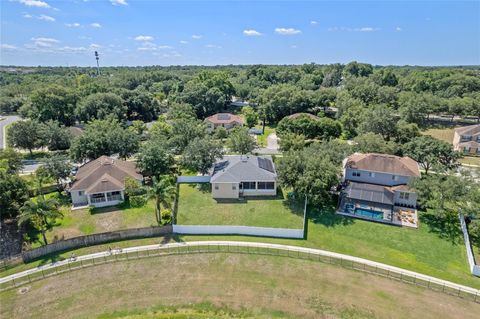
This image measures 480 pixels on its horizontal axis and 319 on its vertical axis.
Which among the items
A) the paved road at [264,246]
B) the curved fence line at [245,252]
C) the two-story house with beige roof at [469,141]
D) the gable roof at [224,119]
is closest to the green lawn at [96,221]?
the paved road at [264,246]

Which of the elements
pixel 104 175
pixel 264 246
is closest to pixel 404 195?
pixel 264 246

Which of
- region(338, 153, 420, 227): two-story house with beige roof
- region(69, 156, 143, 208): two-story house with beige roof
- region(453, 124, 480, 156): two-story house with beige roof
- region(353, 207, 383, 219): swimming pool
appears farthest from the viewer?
region(453, 124, 480, 156): two-story house with beige roof

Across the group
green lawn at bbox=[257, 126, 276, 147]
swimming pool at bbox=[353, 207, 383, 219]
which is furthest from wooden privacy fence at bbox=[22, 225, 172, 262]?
green lawn at bbox=[257, 126, 276, 147]

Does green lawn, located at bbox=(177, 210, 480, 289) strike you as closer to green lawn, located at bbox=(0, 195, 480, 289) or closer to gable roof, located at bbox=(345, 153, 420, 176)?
green lawn, located at bbox=(0, 195, 480, 289)

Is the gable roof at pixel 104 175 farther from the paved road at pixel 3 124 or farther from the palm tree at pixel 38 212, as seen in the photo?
the paved road at pixel 3 124

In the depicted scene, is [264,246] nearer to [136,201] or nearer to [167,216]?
[167,216]

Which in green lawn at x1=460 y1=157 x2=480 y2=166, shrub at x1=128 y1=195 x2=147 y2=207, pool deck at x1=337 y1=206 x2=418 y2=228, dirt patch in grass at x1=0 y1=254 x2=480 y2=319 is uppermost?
green lawn at x1=460 y1=157 x2=480 y2=166

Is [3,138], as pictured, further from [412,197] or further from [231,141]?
[412,197]

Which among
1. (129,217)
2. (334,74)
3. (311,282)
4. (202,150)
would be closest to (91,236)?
(129,217)
